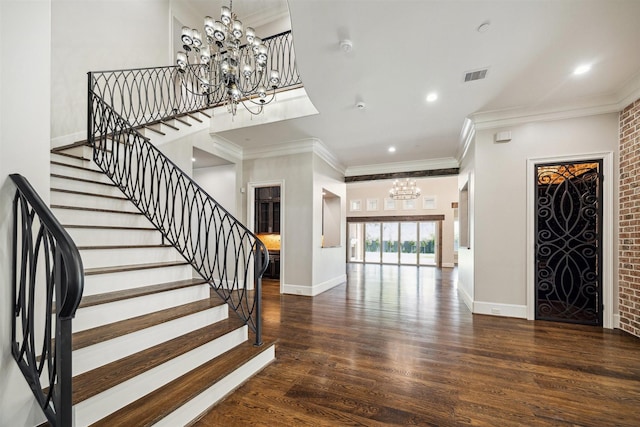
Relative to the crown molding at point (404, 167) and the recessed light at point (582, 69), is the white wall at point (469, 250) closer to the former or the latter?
the crown molding at point (404, 167)

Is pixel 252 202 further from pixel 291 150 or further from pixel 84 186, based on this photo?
pixel 84 186

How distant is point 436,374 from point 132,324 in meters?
2.55

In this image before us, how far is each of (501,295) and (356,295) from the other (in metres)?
2.48

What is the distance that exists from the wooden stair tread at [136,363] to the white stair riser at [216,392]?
321mm

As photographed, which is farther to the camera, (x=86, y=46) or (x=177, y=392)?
(x=86, y=46)

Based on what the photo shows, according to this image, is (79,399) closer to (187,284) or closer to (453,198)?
(187,284)

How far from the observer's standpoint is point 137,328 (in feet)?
6.39

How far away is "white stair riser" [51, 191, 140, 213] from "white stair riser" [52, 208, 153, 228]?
173 mm

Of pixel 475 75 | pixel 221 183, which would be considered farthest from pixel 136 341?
pixel 221 183

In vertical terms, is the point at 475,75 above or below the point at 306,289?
above

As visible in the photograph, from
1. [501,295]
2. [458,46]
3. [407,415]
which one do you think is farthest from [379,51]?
[501,295]

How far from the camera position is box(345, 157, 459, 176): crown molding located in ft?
21.2

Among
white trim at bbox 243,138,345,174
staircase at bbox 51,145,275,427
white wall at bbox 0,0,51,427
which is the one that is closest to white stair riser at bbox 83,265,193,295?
staircase at bbox 51,145,275,427

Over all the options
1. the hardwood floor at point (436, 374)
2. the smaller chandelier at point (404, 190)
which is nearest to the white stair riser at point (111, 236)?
the hardwood floor at point (436, 374)
